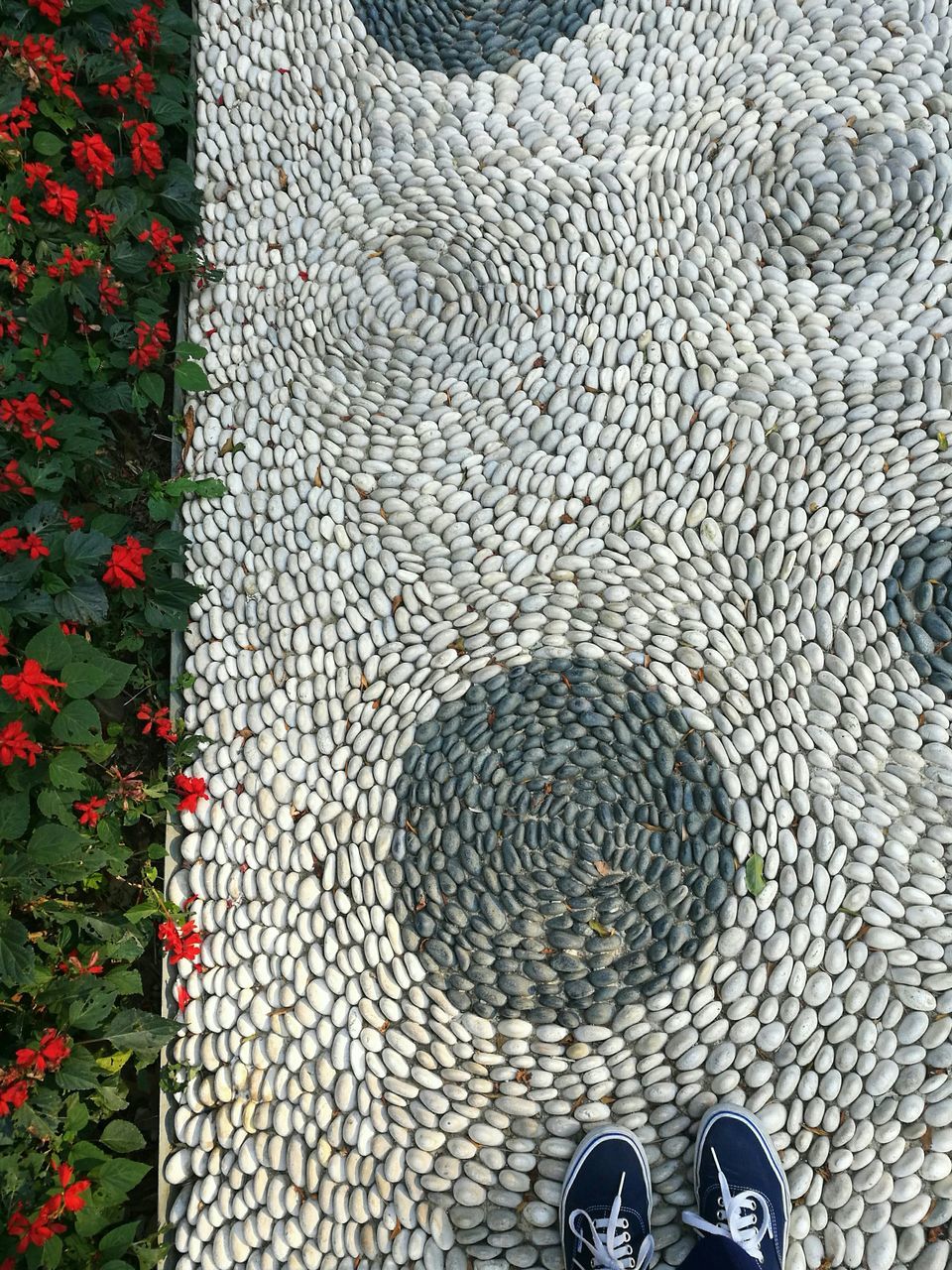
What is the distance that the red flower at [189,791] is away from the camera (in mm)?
1519

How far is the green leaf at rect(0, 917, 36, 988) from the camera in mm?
1226

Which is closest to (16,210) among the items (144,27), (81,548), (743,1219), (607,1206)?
(144,27)

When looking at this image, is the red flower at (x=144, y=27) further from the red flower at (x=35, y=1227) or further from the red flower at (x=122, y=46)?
the red flower at (x=35, y=1227)

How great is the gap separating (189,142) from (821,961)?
2116 millimetres

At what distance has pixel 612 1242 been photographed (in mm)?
1218

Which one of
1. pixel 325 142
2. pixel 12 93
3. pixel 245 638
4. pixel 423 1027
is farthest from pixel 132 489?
pixel 423 1027

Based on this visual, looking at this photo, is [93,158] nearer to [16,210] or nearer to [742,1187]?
[16,210]

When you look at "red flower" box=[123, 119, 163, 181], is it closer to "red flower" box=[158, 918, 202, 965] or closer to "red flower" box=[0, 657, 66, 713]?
"red flower" box=[0, 657, 66, 713]

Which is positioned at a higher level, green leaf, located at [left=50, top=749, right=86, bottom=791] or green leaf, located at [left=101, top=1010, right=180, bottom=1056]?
green leaf, located at [left=50, top=749, right=86, bottom=791]

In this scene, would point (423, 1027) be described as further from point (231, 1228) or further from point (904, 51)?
point (904, 51)

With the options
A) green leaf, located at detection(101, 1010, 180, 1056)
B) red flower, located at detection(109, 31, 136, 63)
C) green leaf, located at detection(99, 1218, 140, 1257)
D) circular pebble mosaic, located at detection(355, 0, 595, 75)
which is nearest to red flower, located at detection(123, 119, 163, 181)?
red flower, located at detection(109, 31, 136, 63)

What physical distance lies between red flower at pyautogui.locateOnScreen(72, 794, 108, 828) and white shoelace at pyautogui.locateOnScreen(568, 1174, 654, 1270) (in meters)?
0.98

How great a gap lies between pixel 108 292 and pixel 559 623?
3.56ft

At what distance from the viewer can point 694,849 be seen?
1.41m
